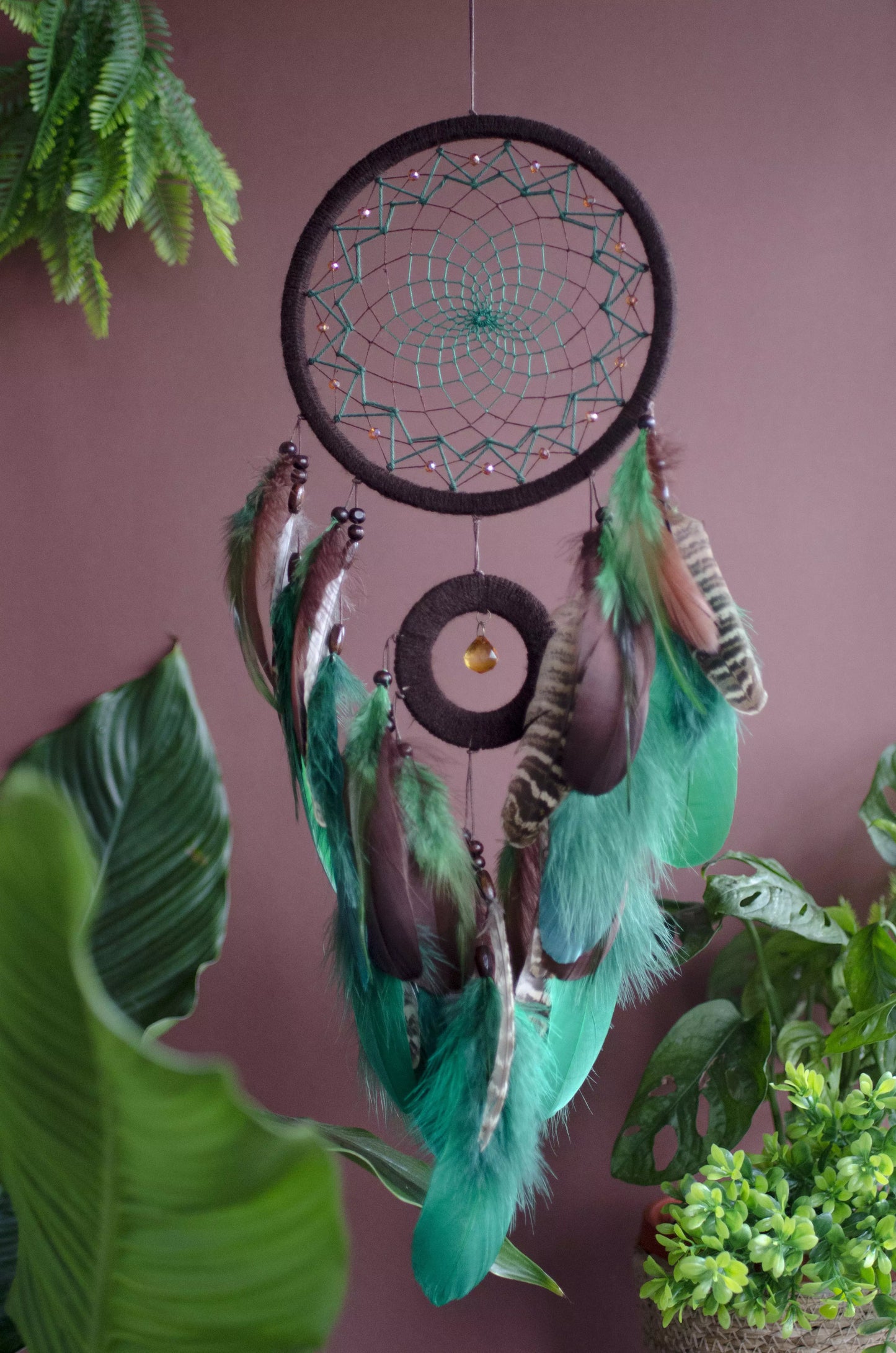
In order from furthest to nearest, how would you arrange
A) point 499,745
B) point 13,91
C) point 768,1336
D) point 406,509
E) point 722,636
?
point 406,509 → point 13,91 → point 768,1336 → point 499,745 → point 722,636

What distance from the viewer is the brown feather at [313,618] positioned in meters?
0.79

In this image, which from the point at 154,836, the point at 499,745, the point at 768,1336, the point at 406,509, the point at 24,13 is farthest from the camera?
the point at 406,509

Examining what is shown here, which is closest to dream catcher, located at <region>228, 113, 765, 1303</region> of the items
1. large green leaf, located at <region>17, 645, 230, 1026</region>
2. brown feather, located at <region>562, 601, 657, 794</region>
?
brown feather, located at <region>562, 601, 657, 794</region>

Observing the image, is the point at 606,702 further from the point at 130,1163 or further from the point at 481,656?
the point at 130,1163

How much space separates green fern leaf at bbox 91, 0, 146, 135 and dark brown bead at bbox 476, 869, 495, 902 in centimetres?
90

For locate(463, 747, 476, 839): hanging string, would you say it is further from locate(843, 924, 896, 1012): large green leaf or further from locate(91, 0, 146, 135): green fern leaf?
locate(91, 0, 146, 135): green fern leaf

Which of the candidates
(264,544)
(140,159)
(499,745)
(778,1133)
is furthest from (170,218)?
(778,1133)

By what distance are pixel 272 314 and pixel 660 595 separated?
0.86 meters

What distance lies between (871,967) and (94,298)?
119 centimetres

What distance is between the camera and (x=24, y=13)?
108cm

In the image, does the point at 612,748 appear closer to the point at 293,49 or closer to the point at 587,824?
the point at 587,824

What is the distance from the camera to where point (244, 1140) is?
11.3 inches

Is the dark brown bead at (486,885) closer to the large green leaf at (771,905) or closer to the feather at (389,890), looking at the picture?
the feather at (389,890)

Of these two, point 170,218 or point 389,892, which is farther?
point 170,218
